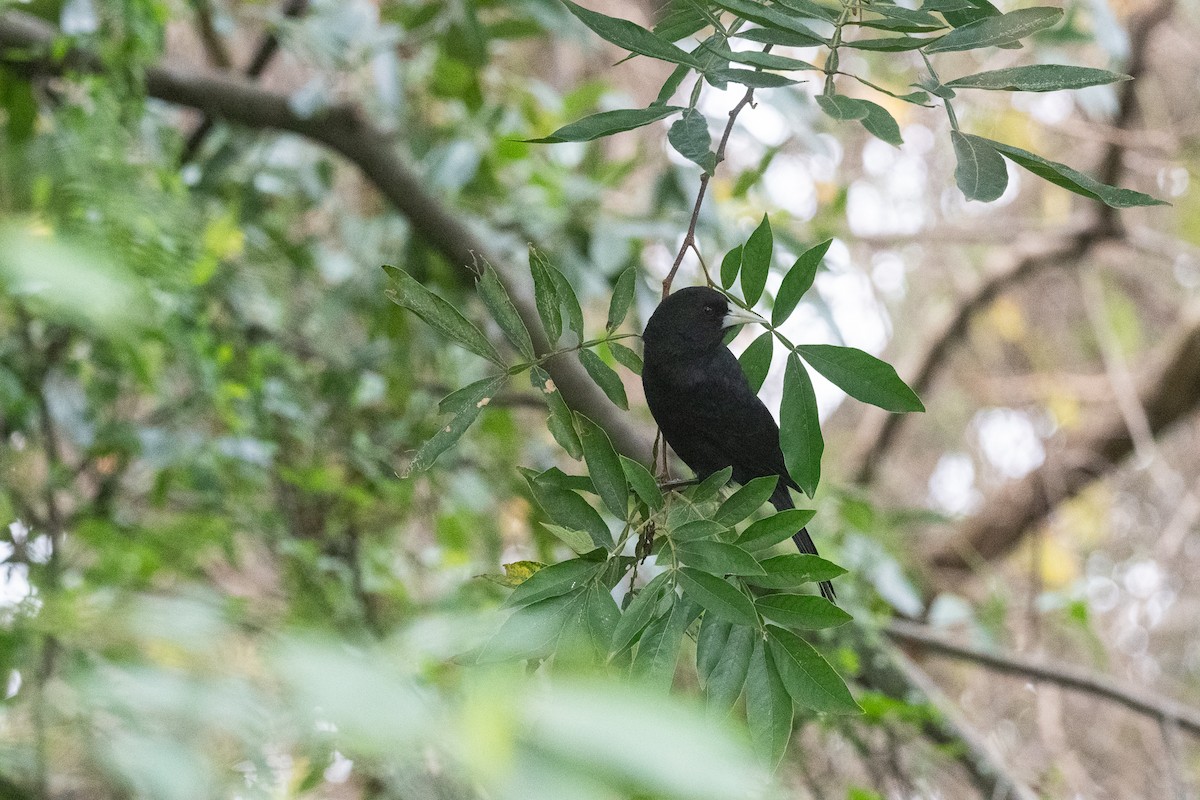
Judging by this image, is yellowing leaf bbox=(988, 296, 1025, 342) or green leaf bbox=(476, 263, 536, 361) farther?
yellowing leaf bbox=(988, 296, 1025, 342)

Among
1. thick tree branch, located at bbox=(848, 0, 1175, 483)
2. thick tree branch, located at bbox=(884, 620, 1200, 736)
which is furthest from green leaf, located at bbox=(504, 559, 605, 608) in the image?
thick tree branch, located at bbox=(848, 0, 1175, 483)

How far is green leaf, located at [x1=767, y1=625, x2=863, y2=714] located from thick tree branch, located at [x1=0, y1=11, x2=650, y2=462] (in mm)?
1424

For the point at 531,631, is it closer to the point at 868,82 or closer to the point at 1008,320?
the point at 868,82

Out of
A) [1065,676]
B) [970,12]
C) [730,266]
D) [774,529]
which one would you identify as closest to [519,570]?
[774,529]

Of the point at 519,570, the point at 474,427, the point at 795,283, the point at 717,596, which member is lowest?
the point at 474,427

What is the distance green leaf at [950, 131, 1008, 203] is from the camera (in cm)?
105

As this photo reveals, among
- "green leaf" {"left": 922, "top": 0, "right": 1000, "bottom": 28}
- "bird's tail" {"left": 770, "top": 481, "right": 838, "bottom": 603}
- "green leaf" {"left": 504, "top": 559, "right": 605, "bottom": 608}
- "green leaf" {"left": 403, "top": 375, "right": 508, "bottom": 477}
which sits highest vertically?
"green leaf" {"left": 922, "top": 0, "right": 1000, "bottom": 28}

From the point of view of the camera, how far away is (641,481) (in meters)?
1.15

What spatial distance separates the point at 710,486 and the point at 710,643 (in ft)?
0.55

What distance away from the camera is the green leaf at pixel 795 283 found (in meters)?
1.11

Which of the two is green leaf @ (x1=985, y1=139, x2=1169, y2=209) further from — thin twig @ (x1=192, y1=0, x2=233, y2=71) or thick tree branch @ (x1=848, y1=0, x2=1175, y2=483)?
thick tree branch @ (x1=848, y1=0, x2=1175, y2=483)

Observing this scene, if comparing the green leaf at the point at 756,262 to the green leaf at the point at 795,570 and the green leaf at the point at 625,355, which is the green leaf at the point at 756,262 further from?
the green leaf at the point at 795,570

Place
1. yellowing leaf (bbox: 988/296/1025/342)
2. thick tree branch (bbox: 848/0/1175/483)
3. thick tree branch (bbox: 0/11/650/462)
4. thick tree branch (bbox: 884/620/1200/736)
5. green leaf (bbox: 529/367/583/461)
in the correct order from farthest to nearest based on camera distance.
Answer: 1. yellowing leaf (bbox: 988/296/1025/342)
2. thick tree branch (bbox: 848/0/1175/483)
3. thick tree branch (bbox: 884/620/1200/736)
4. thick tree branch (bbox: 0/11/650/462)
5. green leaf (bbox: 529/367/583/461)

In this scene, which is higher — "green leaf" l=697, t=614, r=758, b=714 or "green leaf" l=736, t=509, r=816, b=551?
"green leaf" l=736, t=509, r=816, b=551
